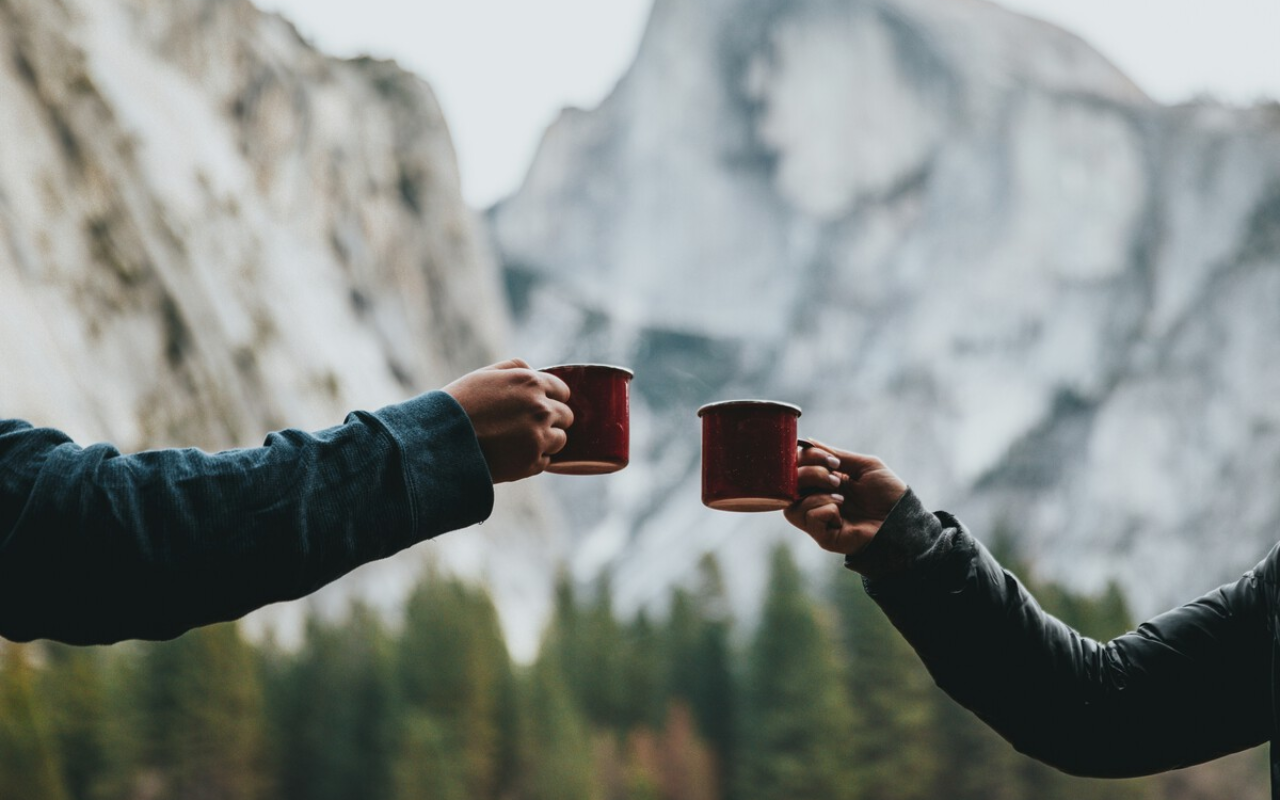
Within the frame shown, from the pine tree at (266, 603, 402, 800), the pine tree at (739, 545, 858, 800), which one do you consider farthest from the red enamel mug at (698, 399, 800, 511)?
the pine tree at (739, 545, 858, 800)

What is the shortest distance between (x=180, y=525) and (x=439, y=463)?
14.0 inches

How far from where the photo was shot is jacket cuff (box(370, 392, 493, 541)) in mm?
1798

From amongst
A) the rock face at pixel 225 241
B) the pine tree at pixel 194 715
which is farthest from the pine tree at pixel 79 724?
the rock face at pixel 225 241

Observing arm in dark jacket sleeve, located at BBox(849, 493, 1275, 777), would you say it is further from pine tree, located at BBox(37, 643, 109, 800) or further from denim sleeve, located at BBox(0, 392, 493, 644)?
pine tree, located at BBox(37, 643, 109, 800)

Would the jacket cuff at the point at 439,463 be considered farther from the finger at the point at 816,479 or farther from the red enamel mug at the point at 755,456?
the finger at the point at 816,479

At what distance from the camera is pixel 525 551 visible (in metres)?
55.2

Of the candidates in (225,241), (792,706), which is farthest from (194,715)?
(225,241)

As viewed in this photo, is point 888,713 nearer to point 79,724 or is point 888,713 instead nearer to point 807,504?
point 79,724

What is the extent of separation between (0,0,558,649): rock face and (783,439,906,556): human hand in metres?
26.3

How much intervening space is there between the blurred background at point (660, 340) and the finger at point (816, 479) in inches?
885

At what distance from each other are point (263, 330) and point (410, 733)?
18.7 m

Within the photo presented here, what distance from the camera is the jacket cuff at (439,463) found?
180 cm

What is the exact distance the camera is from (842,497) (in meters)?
2.56

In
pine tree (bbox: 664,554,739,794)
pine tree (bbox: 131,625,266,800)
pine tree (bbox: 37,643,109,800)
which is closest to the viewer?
pine tree (bbox: 37,643,109,800)
